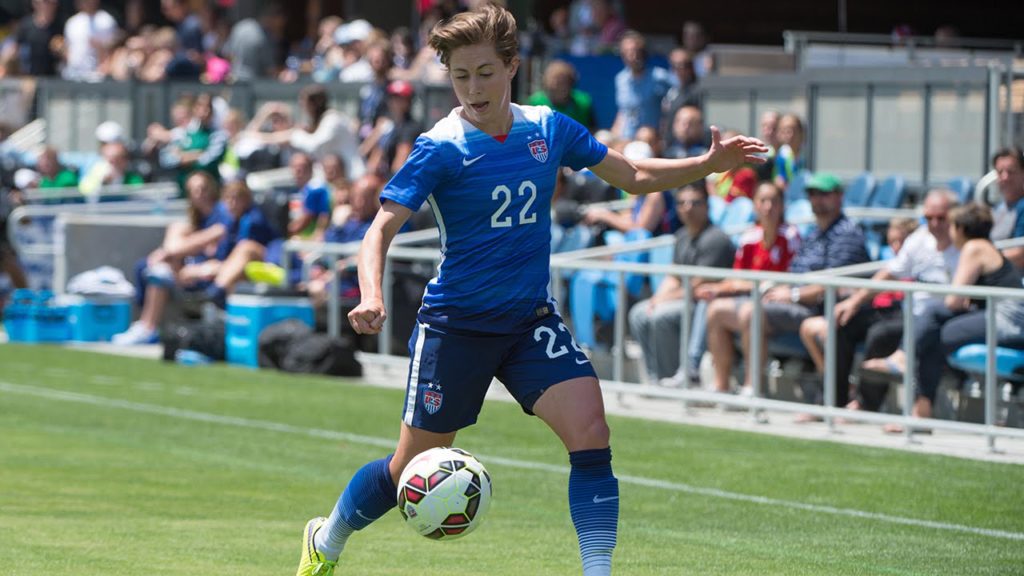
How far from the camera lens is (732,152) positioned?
22.2ft

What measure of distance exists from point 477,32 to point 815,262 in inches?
308

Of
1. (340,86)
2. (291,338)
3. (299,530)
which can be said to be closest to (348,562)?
(299,530)

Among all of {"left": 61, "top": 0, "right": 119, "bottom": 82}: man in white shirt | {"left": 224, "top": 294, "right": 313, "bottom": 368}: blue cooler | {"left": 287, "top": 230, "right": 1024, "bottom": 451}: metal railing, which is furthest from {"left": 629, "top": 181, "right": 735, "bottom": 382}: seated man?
{"left": 61, "top": 0, "right": 119, "bottom": 82}: man in white shirt

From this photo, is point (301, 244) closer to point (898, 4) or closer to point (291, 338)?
point (291, 338)

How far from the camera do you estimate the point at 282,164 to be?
22.3m

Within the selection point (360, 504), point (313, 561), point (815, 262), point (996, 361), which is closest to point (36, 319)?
point (815, 262)

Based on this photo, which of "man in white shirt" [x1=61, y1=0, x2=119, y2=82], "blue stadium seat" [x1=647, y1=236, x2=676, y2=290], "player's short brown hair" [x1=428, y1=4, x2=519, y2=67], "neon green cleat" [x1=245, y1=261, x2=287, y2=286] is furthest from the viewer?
"man in white shirt" [x1=61, y1=0, x2=119, y2=82]

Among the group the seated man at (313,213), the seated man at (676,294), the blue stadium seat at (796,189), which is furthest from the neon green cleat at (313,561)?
the seated man at (313,213)

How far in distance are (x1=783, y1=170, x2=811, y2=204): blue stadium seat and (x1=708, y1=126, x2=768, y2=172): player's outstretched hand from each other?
375 inches

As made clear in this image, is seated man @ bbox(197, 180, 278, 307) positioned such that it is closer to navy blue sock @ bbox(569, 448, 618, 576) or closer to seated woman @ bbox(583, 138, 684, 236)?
seated woman @ bbox(583, 138, 684, 236)

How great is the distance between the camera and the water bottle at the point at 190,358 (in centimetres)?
1688

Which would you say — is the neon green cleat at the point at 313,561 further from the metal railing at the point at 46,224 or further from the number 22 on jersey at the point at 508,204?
the metal railing at the point at 46,224

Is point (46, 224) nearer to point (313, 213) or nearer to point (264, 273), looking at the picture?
point (313, 213)

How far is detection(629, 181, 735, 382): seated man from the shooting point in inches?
538
